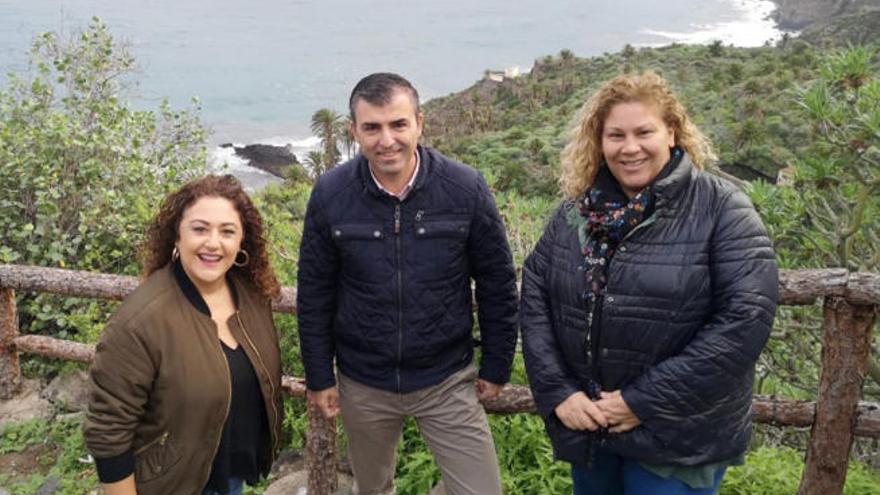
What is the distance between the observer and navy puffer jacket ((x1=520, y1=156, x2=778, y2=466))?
7.64ft

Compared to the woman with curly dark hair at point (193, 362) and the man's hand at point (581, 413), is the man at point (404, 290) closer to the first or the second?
the woman with curly dark hair at point (193, 362)

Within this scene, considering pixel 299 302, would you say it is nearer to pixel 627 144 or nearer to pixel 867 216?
pixel 627 144

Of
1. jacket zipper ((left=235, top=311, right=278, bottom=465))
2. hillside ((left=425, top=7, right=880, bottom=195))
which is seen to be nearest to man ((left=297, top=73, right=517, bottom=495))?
jacket zipper ((left=235, top=311, right=278, bottom=465))

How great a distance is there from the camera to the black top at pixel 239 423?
8.86 ft

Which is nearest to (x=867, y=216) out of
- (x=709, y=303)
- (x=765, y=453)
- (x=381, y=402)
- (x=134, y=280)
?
(x=765, y=453)

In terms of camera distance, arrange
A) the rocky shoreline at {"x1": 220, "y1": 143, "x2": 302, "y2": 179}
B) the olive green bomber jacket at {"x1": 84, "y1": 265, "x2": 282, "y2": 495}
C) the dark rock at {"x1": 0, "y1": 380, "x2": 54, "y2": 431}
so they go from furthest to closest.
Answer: the rocky shoreline at {"x1": 220, "y1": 143, "x2": 302, "y2": 179}
the dark rock at {"x1": 0, "y1": 380, "x2": 54, "y2": 431}
the olive green bomber jacket at {"x1": 84, "y1": 265, "x2": 282, "y2": 495}

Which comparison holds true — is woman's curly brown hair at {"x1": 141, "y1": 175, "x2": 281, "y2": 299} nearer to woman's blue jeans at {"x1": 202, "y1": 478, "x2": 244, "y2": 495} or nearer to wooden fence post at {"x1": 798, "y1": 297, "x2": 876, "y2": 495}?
woman's blue jeans at {"x1": 202, "y1": 478, "x2": 244, "y2": 495}

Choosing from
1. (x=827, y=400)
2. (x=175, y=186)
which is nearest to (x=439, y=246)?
(x=827, y=400)

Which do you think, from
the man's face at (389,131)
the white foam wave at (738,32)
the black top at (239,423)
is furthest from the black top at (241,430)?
the white foam wave at (738,32)

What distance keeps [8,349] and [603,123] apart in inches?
170

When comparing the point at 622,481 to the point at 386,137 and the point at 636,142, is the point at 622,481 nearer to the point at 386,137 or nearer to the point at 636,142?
the point at 636,142

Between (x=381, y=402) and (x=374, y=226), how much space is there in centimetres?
73

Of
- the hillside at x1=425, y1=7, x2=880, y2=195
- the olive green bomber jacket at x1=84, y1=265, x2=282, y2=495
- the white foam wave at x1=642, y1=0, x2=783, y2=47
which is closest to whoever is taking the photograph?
the olive green bomber jacket at x1=84, y1=265, x2=282, y2=495

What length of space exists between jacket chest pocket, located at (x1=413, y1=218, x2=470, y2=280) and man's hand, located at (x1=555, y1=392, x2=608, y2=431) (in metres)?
0.66
